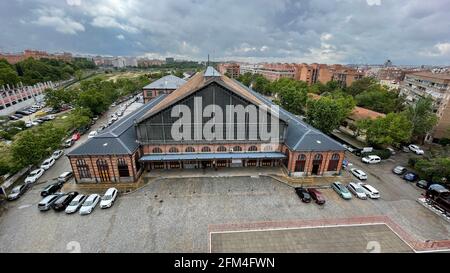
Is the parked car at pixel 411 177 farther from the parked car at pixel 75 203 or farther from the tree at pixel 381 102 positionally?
the parked car at pixel 75 203

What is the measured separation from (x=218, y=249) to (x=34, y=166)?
35.3m

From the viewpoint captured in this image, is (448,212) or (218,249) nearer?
(218,249)

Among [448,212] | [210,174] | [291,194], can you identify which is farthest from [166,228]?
[448,212]

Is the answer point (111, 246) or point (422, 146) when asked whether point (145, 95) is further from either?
point (422, 146)

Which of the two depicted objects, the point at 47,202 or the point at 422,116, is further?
the point at 422,116

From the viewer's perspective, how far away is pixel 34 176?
32.1 metres

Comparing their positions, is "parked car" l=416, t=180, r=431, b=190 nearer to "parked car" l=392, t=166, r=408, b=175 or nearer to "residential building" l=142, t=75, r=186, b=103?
"parked car" l=392, t=166, r=408, b=175

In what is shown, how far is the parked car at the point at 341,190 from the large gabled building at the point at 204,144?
11.0 ft

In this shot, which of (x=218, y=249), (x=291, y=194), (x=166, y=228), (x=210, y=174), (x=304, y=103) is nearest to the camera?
(x=218, y=249)

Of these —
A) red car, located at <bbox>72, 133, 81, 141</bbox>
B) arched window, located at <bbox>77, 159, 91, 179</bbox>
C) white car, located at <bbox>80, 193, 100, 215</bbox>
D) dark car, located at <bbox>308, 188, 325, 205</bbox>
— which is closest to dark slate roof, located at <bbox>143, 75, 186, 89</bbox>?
red car, located at <bbox>72, 133, 81, 141</bbox>

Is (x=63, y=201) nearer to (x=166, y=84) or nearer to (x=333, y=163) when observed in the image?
(x=333, y=163)

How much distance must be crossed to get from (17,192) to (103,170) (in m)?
10.9

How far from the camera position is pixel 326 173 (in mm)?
34094

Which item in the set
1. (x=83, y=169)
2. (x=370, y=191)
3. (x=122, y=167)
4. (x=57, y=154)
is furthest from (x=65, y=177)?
(x=370, y=191)
